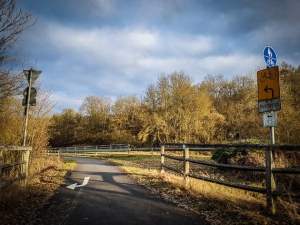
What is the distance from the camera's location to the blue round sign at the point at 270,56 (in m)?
6.22

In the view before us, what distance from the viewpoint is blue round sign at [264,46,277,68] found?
6224 millimetres

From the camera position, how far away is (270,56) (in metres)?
6.32

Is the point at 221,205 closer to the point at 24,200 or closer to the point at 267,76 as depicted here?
the point at 267,76

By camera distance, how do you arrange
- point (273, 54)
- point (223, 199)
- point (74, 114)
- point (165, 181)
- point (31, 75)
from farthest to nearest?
point (74, 114) < point (165, 181) < point (31, 75) < point (273, 54) < point (223, 199)

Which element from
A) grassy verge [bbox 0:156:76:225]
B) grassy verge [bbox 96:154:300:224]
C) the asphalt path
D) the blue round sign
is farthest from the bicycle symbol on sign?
grassy verge [bbox 0:156:76:225]

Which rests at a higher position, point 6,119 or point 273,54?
point 273,54

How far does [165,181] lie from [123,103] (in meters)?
47.3

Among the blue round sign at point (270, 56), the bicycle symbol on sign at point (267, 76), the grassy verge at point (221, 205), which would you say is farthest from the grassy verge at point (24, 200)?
the blue round sign at point (270, 56)

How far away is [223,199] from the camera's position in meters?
5.66

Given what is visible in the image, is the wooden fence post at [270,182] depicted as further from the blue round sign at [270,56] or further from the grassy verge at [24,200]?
the grassy verge at [24,200]

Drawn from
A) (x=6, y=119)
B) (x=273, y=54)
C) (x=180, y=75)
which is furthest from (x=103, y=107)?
(x=273, y=54)

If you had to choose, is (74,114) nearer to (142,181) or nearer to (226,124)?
(226,124)

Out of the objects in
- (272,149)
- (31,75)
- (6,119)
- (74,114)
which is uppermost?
(74,114)

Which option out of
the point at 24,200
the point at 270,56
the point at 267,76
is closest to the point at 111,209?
the point at 24,200
